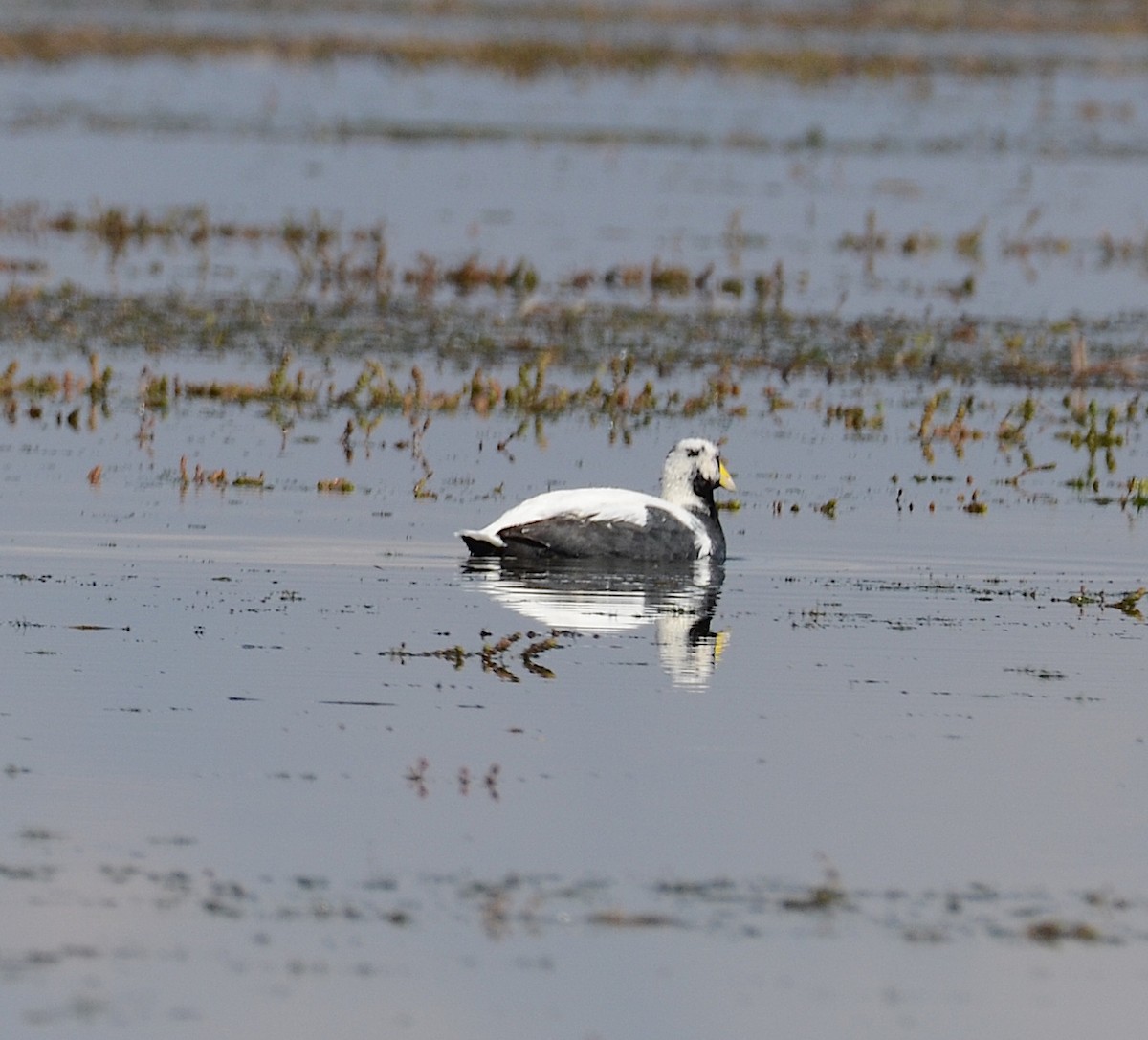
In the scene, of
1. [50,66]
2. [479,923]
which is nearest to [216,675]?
[479,923]

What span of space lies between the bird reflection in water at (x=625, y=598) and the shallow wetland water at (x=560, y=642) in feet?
0.12

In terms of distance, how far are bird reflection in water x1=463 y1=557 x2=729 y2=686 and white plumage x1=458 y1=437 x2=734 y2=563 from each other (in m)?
0.07

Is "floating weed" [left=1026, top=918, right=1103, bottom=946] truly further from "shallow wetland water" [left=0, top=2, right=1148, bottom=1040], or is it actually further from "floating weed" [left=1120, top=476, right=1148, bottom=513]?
"floating weed" [left=1120, top=476, right=1148, bottom=513]

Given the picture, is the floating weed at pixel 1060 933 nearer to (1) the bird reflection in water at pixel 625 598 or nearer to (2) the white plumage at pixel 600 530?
(1) the bird reflection in water at pixel 625 598

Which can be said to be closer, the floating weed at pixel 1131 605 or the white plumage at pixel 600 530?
the floating weed at pixel 1131 605

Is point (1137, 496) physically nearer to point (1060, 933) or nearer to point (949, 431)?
point (949, 431)

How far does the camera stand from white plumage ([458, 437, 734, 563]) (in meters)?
13.3

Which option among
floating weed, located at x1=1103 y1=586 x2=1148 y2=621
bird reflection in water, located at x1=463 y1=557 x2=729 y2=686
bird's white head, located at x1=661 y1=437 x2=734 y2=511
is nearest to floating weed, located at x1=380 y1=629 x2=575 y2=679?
bird reflection in water, located at x1=463 y1=557 x2=729 y2=686

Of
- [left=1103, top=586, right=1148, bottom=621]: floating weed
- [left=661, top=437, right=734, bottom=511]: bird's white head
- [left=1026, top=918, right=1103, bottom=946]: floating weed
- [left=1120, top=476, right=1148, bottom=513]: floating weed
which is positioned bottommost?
[left=1026, top=918, right=1103, bottom=946]: floating weed

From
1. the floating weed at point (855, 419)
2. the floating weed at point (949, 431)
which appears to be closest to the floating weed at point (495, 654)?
the floating weed at point (949, 431)

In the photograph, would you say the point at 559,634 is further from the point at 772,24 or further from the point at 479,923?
the point at 772,24

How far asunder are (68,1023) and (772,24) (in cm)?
7739

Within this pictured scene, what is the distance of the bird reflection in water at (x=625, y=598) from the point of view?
448 inches

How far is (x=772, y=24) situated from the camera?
270 feet
